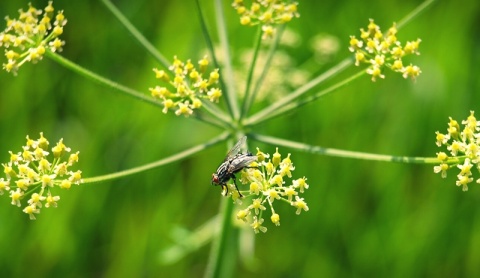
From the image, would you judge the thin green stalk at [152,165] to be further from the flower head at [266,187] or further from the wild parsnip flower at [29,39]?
the wild parsnip flower at [29,39]

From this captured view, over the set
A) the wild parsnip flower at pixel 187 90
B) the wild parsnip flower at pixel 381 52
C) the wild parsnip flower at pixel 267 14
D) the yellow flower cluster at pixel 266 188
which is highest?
the wild parsnip flower at pixel 267 14

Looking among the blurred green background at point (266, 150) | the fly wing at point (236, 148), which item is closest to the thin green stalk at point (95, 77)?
the fly wing at point (236, 148)

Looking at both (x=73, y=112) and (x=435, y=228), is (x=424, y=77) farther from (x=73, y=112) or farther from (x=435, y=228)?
(x=73, y=112)

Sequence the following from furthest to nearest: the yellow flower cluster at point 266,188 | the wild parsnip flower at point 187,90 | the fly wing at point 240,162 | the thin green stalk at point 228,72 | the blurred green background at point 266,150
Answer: the blurred green background at point 266,150, the thin green stalk at point 228,72, the wild parsnip flower at point 187,90, the fly wing at point 240,162, the yellow flower cluster at point 266,188

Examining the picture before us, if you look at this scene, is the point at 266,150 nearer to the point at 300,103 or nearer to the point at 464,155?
the point at 300,103

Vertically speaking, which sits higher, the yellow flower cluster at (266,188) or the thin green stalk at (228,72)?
the thin green stalk at (228,72)

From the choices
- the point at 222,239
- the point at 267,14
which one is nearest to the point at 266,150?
the point at 222,239

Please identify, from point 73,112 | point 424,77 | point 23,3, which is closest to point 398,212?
point 424,77

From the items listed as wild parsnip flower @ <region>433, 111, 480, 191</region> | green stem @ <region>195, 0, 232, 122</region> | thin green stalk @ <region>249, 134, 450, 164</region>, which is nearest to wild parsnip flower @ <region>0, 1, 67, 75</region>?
green stem @ <region>195, 0, 232, 122</region>
